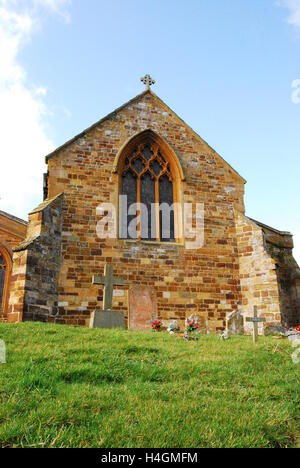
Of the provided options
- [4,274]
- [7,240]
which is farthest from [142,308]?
[7,240]

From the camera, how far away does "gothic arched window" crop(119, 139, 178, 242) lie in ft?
45.1

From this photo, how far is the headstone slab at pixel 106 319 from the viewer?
10.0 m

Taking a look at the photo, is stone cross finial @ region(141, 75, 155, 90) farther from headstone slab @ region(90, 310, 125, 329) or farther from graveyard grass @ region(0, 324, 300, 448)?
graveyard grass @ region(0, 324, 300, 448)

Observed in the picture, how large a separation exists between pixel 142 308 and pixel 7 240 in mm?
8409

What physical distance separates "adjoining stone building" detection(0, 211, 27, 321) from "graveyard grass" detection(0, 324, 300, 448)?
33.3 feet

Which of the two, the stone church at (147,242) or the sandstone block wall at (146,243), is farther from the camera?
the sandstone block wall at (146,243)

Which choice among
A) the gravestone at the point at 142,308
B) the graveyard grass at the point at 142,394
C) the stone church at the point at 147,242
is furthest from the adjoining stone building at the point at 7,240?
the graveyard grass at the point at 142,394

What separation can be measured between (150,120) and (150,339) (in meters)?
9.00

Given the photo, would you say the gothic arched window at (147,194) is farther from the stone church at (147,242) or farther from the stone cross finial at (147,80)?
the stone cross finial at (147,80)

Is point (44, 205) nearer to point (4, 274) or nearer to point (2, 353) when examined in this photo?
point (4, 274)

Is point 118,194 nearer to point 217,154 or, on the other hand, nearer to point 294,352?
point 217,154

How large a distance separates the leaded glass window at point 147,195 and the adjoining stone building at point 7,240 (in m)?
6.08

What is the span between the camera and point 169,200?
14453mm
